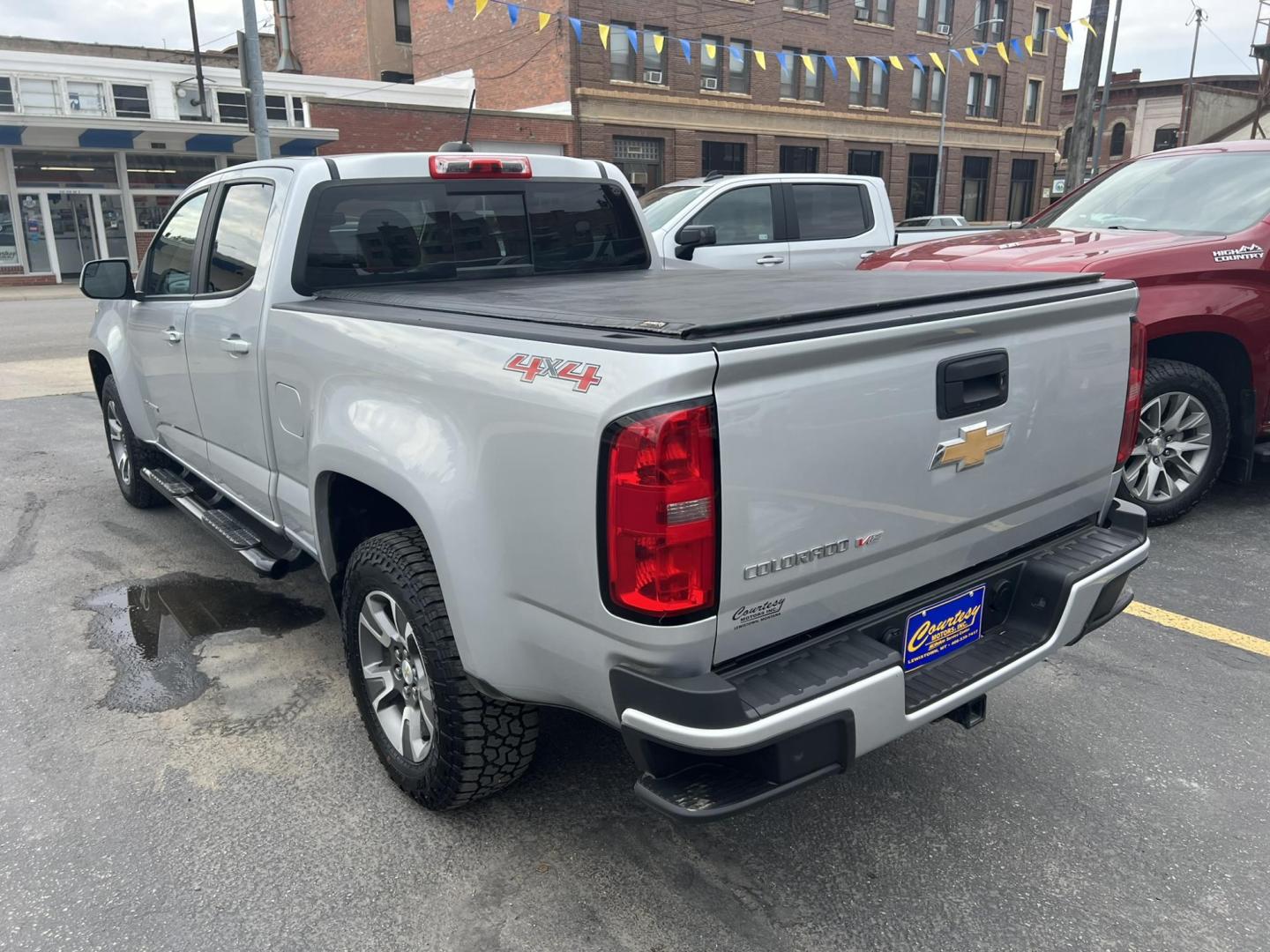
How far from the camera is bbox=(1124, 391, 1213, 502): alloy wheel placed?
504 cm

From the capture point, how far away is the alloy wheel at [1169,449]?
504 cm

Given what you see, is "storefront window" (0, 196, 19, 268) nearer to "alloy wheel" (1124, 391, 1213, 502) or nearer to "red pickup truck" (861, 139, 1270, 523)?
"red pickup truck" (861, 139, 1270, 523)

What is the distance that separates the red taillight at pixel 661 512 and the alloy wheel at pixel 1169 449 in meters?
3.98

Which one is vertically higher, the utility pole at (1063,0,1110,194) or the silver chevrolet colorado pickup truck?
the utility pole at (1063,0,1110,194)

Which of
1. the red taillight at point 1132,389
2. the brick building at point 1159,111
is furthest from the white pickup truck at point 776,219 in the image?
the brick building at point 1159,111

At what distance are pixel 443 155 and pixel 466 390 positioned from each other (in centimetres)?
195

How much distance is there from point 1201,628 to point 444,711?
10.7ft

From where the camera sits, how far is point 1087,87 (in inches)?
634

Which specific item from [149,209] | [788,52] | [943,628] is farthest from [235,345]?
[788,52]

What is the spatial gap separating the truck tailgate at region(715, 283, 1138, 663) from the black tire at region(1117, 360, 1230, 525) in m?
2.51

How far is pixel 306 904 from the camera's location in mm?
2441

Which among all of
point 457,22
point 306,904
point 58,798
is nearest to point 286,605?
point 58,798

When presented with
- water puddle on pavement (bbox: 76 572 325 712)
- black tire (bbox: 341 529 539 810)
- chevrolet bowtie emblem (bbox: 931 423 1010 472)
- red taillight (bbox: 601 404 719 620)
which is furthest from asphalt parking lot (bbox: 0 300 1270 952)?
chevrolet bowtie emblem (bbox: 931 423 1010 472)

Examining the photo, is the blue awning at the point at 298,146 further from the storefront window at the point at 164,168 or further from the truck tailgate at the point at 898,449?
the truck tailgate at the point at 898,449
